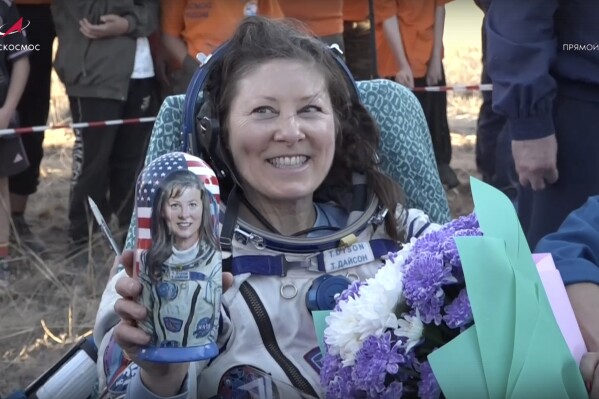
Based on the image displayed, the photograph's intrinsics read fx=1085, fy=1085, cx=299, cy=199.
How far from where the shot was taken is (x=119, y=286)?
1.75 metres

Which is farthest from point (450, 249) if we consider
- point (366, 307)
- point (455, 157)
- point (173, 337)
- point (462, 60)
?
point (462, 60)

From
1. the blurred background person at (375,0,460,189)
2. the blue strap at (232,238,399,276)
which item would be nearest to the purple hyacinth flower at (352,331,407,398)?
the blue strap at (232,238,399,276)

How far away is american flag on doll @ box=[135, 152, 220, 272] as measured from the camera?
1673 mm

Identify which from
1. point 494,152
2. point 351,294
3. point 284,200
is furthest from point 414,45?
point 351,294

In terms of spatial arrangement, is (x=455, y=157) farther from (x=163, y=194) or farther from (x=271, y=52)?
(x=163, y=194)

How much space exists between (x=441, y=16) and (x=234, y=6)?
197 cm

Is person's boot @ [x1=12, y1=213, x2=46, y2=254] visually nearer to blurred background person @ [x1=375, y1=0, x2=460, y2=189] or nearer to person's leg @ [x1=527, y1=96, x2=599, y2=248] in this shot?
blurred background person @ [x1=375, y1=0, x2=460, y2=189]

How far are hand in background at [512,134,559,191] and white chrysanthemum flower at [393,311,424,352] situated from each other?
1.61 meters

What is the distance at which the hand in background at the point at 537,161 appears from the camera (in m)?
3.17

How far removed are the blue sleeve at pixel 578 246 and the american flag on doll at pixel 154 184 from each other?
0.66 m

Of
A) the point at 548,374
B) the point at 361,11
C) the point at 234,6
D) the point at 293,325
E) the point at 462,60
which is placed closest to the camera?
the point at 548,374

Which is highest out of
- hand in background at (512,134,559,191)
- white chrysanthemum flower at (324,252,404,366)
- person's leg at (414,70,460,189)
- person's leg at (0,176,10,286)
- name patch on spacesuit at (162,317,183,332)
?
name patch on spacesuit at (162,317,183,332)

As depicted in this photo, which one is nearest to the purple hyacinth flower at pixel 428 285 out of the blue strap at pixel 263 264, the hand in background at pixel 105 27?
the blue strap at pixel 263 264

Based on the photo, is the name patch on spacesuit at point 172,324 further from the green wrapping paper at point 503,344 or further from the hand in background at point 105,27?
the hand in background at point 105,27
